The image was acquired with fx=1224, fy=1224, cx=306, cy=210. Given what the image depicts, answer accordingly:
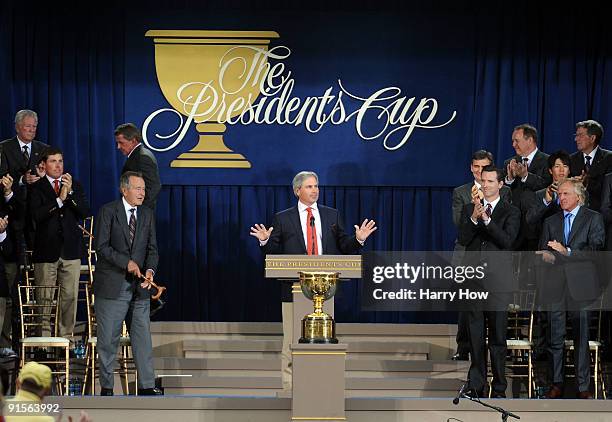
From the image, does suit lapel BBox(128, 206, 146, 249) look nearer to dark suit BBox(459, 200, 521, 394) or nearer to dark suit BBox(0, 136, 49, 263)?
dark suit BBox(0, 136, 49, 263)

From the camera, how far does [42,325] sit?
930cm

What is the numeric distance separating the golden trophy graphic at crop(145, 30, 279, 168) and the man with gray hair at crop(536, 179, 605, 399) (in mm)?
3798

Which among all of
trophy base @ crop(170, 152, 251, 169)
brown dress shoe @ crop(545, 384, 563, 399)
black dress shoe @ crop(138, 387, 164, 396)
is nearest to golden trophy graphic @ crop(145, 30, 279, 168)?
trophy base @ crop(170, 152, 251, 169)

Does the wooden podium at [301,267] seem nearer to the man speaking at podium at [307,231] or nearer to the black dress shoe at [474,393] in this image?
the man speaking at podium at [307,231]

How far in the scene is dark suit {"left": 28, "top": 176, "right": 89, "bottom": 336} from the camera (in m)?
9.35

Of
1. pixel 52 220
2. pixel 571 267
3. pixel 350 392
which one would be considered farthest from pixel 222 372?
pixel 571 267

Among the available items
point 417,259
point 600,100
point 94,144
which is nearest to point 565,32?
point 600,100

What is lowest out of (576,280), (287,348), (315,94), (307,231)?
(287,348)

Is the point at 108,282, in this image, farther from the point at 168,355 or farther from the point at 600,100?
the point at 600,100

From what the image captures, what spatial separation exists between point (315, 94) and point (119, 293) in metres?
4.01

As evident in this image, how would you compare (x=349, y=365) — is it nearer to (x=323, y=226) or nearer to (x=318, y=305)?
(x=323, y=226)

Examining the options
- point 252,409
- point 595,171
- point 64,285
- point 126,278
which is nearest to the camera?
point 252,409

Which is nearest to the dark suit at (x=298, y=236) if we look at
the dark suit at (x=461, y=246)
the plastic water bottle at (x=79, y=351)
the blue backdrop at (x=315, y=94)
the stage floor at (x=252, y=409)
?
the dark suit at (x=461, y=246)

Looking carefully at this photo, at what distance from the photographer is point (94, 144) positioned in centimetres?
1155
